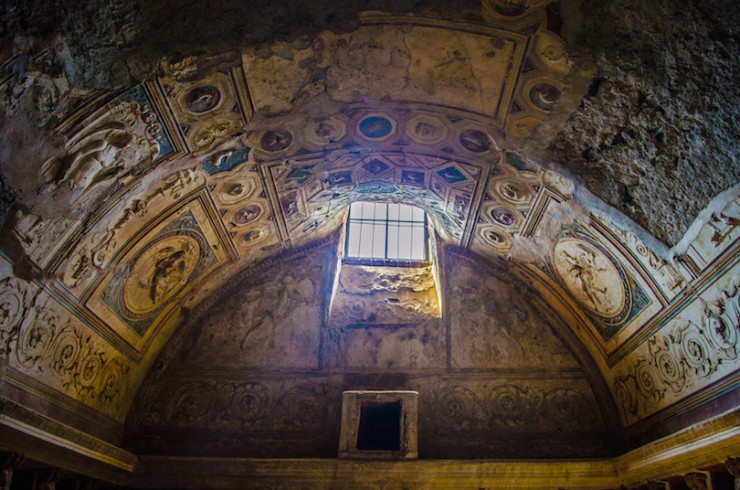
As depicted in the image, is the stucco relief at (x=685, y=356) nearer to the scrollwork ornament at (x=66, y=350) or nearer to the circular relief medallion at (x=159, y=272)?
the circular relief medallion at (x=159, y=272)

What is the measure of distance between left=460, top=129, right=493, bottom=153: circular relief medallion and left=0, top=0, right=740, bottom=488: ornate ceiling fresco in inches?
1.0

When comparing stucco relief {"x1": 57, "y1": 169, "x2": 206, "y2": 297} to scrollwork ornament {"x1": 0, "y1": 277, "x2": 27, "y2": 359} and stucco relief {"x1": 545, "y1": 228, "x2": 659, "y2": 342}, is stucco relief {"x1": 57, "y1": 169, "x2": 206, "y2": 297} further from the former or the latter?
stucco relief {"x1": 545, "y1": 228, "x2": 659, "y2": 342}

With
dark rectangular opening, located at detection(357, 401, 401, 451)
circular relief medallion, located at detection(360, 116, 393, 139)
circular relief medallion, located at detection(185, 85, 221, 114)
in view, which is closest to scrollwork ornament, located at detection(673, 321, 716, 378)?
dark rectangular opening, located at detection(357, 401, 401, 451)

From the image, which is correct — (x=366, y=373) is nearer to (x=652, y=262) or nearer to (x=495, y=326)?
(x=495, y=326)

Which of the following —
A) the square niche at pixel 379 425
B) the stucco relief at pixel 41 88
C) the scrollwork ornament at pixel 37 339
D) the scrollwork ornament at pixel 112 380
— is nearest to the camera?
the stucco relief at pixel 41 88

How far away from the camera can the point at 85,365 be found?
6828mm

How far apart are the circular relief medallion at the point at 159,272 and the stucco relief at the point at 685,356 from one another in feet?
19.2

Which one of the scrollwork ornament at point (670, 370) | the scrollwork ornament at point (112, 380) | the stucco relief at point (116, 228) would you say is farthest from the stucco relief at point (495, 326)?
the scrollwork ornament at point (112, 380)

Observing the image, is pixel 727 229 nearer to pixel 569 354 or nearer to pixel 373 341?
pixel 569 354

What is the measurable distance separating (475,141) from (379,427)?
170 inches

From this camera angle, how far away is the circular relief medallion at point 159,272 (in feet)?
23.2

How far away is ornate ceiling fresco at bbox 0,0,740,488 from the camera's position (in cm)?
524

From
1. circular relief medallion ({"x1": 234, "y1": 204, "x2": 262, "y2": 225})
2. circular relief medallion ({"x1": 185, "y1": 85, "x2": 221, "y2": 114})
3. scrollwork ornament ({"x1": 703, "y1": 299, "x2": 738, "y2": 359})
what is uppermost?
circular relief medallion ({"x1": 234, "y1": 204, "x2": 262, "y2": 225})

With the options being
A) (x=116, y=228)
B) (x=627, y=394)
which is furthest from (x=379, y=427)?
(x=116, y=228)
